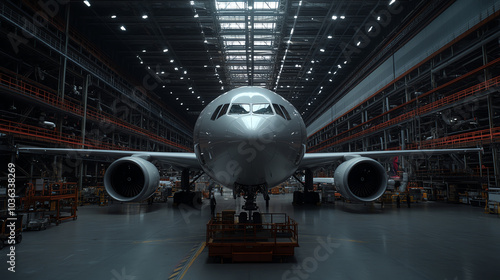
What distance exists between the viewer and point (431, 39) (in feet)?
77.7

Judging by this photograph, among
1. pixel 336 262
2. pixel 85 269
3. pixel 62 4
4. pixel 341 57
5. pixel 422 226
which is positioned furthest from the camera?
pixel 341 57

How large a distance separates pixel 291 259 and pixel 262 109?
3319mm

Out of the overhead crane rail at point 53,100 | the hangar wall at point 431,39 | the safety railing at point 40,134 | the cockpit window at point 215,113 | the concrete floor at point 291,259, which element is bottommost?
the concrete floor at point 291,259

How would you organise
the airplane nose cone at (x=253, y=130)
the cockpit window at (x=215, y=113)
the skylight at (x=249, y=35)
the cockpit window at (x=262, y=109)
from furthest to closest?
1. the skylight at (x=249, y=35)
2. the cockpit window at (x=215, y=113)
3. the cockpit window at (x=262, y=109)
4. the airplane nose cone at (x=253, y=130)

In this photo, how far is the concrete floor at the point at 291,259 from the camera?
209 inches

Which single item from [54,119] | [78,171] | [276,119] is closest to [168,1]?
[54,119]

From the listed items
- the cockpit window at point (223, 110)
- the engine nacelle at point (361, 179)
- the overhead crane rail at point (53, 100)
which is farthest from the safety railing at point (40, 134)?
the engine nacelle at point (361, 179)

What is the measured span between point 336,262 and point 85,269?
510cm

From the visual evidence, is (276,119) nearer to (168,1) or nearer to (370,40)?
(168,1)

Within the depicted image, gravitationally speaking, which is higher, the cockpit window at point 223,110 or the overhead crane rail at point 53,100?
the overhead crane rail at point 53,100

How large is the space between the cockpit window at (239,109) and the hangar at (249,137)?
3 cm

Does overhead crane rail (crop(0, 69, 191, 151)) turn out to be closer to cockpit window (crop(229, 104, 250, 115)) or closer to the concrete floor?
the concrete floor

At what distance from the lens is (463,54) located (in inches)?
808

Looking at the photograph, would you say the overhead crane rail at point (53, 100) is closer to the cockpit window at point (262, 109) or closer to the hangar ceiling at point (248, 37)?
the hangar ceiling at point (248, 37)
